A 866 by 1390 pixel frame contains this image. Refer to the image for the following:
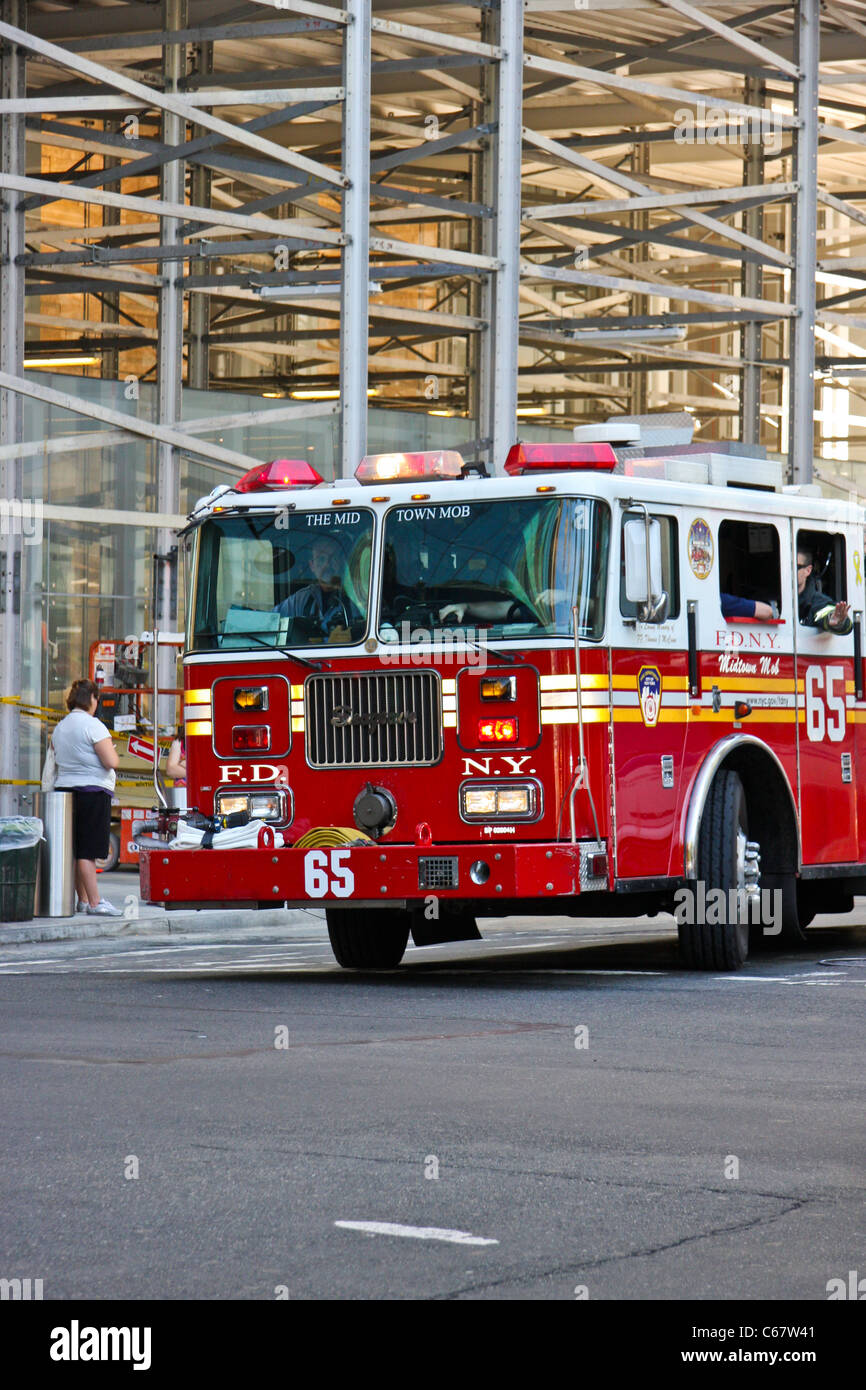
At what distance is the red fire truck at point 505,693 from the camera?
39.4 ft

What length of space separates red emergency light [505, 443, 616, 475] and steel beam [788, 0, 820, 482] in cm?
1756

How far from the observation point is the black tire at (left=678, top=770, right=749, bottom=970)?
12734 millimetres

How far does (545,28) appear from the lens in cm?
3069

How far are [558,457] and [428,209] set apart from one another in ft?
69.1

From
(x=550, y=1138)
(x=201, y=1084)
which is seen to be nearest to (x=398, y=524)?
(x=201, y=1084)

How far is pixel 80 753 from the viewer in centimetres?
1688

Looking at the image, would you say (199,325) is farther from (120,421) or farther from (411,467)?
(411,467)

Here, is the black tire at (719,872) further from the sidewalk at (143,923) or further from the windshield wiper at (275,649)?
the sidewalk at (143,923)
